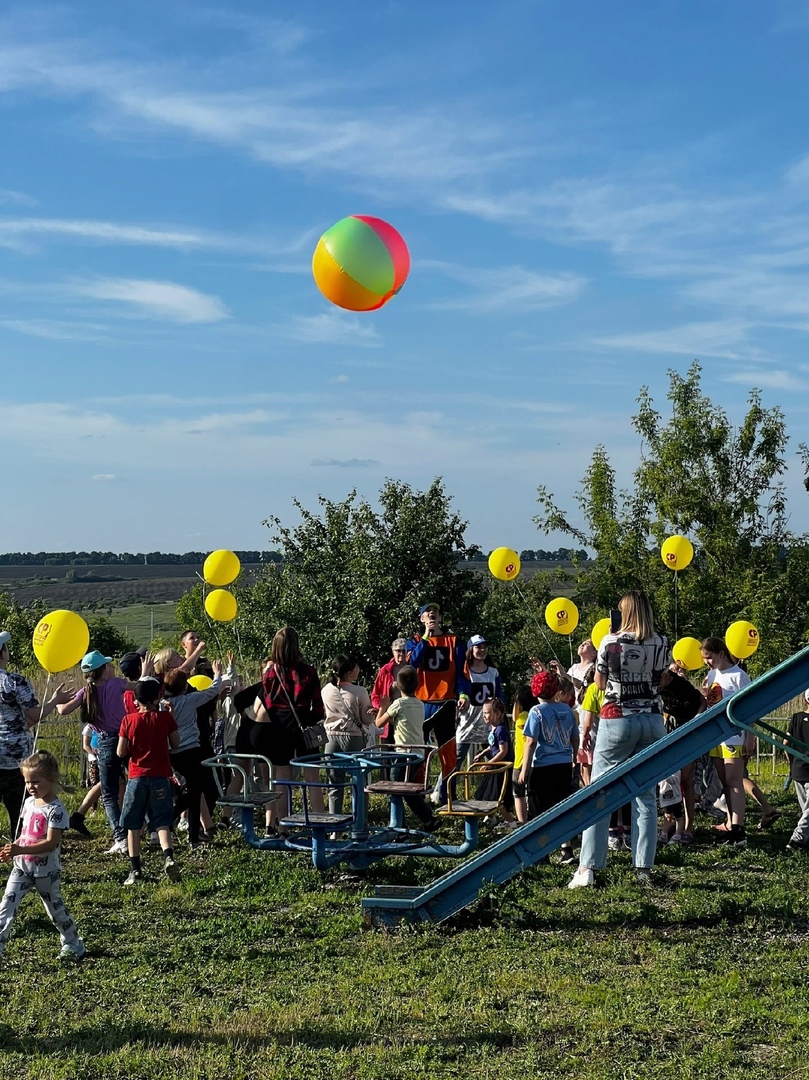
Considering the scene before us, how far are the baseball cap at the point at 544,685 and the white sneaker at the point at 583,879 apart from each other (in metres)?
1.29

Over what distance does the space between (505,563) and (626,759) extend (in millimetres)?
7557

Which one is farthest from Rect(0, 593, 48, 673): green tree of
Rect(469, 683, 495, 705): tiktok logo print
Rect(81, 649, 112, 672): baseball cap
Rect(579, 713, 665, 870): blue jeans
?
Rect(579, 713, 665, 870): blue jeans

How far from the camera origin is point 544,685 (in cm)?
823

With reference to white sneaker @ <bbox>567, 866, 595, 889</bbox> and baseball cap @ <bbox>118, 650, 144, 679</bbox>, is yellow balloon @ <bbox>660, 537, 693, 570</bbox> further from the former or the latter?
baseball cap @ <bbox>118, 650, 144, 679</bbox>

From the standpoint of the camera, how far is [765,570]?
92.5ft

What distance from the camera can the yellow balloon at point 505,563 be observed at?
1470 cm

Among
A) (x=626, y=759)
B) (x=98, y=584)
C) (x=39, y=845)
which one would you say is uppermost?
(x=98, y=584)

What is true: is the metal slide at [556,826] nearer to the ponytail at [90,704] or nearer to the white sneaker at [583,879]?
the white sneaker at [583,879]

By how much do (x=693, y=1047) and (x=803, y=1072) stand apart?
46cm

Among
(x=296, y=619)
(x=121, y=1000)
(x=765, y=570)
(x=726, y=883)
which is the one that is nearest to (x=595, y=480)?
(x=765, y=570)

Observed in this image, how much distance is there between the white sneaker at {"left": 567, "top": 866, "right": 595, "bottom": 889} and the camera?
294 inches

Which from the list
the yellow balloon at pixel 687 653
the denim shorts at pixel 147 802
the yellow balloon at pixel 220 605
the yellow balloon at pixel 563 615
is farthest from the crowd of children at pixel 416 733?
the yellow balloon at pixel 563 615

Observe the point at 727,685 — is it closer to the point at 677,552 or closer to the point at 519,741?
the point at 519,741

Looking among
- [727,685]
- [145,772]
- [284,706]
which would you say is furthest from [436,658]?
[145,772]
